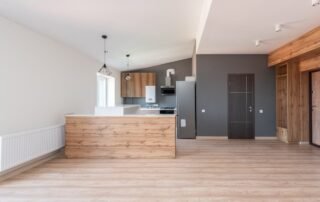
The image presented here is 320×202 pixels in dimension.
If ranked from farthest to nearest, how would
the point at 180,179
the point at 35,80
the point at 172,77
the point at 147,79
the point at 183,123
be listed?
the point at 172,77 → the point at 147,79 → the point at 183,123 → the point at 35,80 → the point at 180,179

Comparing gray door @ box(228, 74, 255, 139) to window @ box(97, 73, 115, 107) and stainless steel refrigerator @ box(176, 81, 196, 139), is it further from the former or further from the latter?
window @ box(97, 73, 115, 107)

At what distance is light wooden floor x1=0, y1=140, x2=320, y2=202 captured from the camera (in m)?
3.50

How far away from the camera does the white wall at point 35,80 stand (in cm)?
432

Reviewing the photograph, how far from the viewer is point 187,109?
839 centimetres

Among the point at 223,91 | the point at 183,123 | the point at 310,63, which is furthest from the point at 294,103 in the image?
the point at 183,123

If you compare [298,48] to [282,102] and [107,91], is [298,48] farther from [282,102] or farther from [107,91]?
[107,91]

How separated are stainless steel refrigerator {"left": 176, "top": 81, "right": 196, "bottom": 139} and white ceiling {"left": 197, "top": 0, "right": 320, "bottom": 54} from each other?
172 cm

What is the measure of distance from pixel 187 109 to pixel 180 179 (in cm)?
433

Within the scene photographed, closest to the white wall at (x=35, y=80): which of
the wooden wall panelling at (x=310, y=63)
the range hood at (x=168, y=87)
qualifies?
the range hood at (x=168, y=87)

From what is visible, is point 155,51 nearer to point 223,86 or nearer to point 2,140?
point 223,86

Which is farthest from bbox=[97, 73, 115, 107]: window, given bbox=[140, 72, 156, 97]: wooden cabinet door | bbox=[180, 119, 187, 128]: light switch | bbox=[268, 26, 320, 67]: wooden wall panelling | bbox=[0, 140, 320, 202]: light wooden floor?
bbox=[268, 26, 320, 67]: wooden wall panelling

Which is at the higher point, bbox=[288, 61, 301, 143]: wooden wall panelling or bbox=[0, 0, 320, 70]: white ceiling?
bbox=[0, 0, 320, 70]: white ceiling

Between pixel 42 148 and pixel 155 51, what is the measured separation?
4.87 m

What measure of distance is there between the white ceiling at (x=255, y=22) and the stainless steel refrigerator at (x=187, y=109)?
A: 5.64ft
